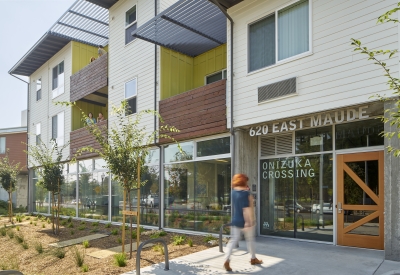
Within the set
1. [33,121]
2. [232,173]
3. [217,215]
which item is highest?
[33,121]

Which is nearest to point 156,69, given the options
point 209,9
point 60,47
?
point 209,9

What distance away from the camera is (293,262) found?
285 inches

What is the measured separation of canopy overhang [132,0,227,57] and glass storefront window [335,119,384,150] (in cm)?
489

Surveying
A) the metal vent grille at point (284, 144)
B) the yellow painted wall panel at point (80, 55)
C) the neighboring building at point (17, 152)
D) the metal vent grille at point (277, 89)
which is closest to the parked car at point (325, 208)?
the metal vent grille at point (284, 144)

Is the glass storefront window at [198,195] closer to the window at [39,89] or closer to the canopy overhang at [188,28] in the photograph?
the canopy overhang at [188,28]

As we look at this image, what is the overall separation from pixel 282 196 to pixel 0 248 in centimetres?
849

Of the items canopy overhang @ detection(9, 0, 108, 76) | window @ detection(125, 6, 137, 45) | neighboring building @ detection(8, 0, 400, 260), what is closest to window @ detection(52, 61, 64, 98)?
canopy overhang @ detection(9, 0, 108, 76)

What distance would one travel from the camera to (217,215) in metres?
11.0

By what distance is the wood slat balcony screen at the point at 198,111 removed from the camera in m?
10.5

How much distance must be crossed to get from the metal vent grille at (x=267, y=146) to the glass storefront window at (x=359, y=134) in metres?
1.99

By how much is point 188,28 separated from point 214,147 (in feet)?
12.8

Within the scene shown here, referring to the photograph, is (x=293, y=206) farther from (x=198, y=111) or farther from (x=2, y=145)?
(x=2, y=145)

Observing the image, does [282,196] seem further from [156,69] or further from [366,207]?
[156,69]

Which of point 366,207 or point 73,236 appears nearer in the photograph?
point 366,207
